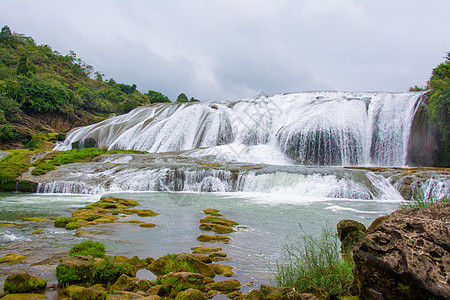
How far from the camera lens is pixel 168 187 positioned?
18281 mm

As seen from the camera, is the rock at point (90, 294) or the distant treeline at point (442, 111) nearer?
the rock at point (90, 294)

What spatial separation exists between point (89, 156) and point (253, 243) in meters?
21.3

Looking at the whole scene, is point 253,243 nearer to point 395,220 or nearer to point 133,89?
point 395,220

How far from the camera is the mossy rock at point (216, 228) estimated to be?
807 centimetres

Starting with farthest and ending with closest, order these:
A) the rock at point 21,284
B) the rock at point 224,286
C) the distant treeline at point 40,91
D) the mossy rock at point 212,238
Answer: the distant treeline at point 40,91 → the mossy rock at point 212,238 → the rock at point 224,286 → the rock at point 21,284

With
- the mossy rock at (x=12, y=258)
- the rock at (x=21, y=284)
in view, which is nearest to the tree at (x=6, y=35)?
the mossy rock at (x=12, y=258)

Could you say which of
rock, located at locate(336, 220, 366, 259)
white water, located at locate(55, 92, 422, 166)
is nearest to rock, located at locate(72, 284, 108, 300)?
rock, located at locate(336, 220, 366, 259)

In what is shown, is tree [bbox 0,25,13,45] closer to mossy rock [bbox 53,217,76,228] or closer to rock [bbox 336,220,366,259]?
mossy rock [bbox 53,217,76,228]

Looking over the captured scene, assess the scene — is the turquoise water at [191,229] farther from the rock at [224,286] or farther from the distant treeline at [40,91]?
the distant treeline at [40,91]

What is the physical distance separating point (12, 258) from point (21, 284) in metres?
1.63

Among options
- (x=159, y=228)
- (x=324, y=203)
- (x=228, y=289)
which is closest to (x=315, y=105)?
(x=324, y=203)

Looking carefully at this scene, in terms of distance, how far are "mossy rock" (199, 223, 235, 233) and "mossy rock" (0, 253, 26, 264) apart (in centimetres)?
413

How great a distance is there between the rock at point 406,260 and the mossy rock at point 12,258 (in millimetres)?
5159

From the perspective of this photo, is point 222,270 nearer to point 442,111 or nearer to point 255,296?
point 255,296
